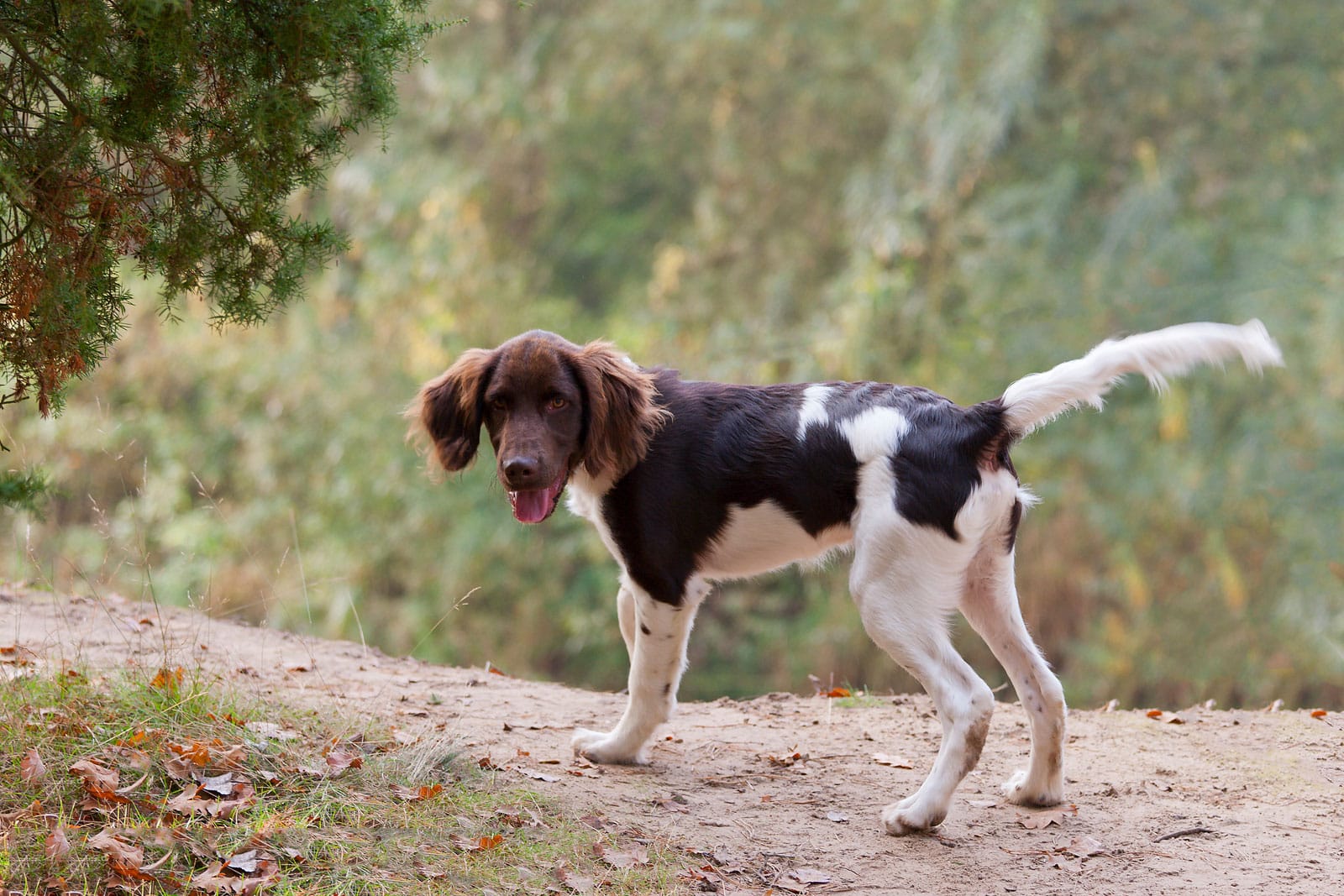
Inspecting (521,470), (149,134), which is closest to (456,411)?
(521,470)

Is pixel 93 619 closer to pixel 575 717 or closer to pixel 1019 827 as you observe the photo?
pixel 575 717

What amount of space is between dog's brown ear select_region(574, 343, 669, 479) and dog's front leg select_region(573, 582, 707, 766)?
0.47 m

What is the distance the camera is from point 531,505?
4.24 metres

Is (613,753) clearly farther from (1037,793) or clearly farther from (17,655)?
(17,655)

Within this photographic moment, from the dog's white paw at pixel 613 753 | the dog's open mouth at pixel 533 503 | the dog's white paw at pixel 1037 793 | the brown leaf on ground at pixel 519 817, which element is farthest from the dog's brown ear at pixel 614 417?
the dog's white paw at pixel 1037 793

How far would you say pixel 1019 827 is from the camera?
4.20 metres

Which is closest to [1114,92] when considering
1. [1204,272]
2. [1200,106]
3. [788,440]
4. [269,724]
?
[1200,106]

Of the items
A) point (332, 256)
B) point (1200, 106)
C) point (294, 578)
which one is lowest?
point (294, 578)

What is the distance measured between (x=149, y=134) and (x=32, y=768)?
1.79 m

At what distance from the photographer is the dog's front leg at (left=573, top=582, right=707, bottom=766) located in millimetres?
4402

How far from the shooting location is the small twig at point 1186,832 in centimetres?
412

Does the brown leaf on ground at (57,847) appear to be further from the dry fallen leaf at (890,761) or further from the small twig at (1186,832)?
the small twig at (1186,832)

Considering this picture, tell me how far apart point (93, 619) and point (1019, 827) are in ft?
13.0

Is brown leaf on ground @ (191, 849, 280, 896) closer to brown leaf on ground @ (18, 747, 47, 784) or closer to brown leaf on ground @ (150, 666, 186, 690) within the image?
brown leaf on ground @ (18, 747, 47, 784)
